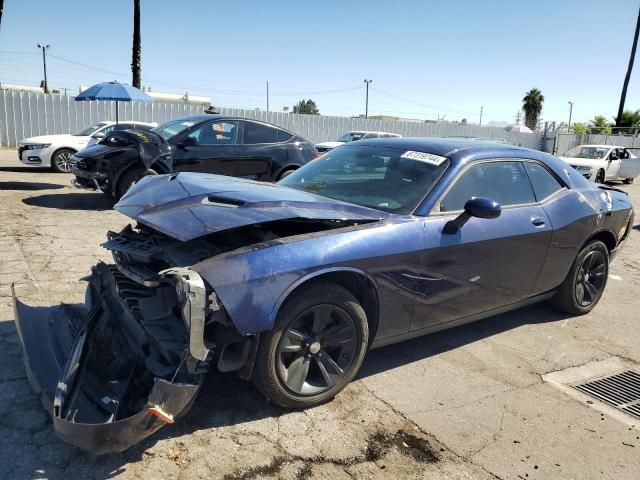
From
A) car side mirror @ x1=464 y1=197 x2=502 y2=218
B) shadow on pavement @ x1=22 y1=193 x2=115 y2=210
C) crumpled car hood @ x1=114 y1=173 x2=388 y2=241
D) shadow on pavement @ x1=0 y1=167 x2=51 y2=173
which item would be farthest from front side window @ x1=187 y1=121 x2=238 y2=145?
shadow on pavement @ x1=0 y1=167 x2=51 y2=173

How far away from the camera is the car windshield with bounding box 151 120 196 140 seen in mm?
9055

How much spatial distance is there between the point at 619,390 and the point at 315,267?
2.59 meters

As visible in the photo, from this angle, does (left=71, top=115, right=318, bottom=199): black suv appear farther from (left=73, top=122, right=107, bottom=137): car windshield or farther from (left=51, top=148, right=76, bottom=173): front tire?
(left=73, top=122, right=107, bottom=137): car windshield

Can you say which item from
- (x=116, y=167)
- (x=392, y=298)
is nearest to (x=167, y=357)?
(x=392, y=298)

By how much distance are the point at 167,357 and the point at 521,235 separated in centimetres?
287

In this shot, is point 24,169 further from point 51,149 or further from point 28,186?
point 28,186

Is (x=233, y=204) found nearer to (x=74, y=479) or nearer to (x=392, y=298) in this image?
(x=392, y=298)

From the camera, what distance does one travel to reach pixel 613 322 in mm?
5234

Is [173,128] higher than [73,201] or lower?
higher

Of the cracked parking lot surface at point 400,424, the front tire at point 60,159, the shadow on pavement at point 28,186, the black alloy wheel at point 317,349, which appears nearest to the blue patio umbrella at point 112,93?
the front tire at point 60,159

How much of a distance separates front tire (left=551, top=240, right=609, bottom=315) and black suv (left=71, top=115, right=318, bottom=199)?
5.81 metres

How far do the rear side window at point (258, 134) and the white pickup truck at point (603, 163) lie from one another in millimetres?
13034

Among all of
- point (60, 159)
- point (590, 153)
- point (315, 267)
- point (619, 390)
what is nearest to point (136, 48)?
point (60, 159)

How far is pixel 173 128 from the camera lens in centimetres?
922
